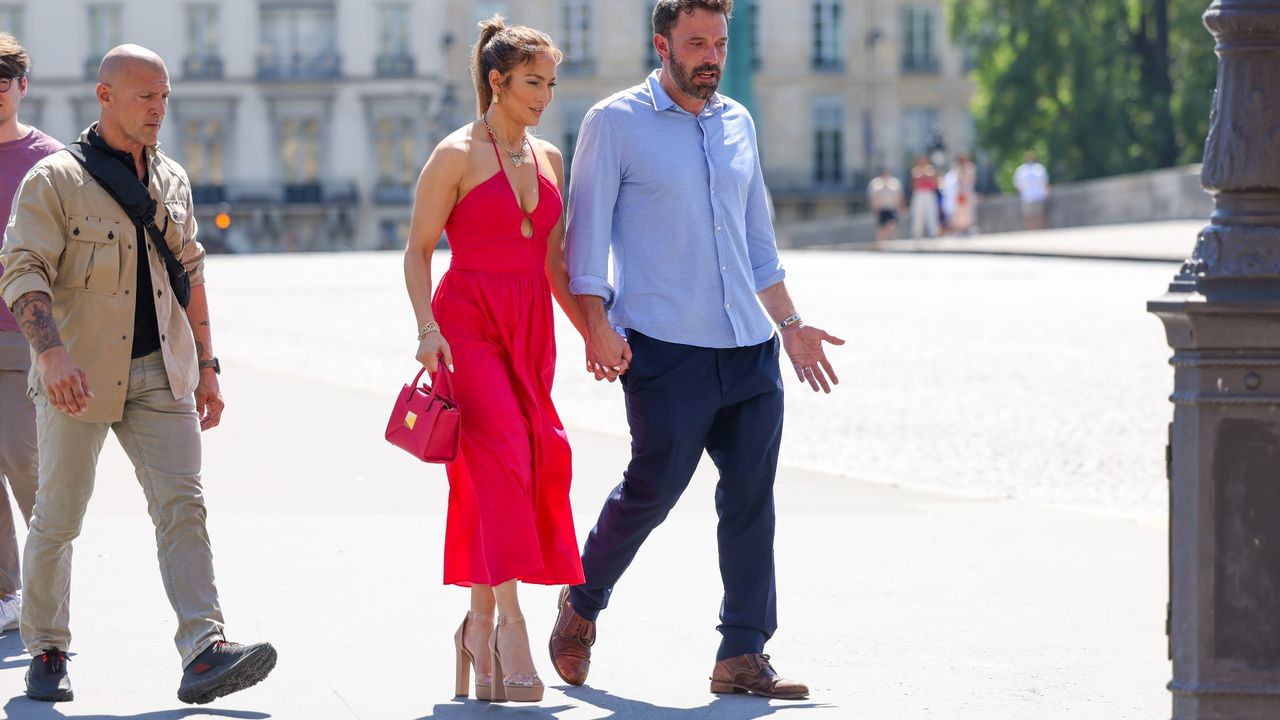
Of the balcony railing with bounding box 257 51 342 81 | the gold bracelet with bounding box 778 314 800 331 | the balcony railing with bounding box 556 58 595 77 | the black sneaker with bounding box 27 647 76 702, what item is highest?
the balcony railing with bounding box 257 51 342 81

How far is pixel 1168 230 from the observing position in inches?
1366

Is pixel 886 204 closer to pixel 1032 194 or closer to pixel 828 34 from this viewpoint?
pixel 1032 194

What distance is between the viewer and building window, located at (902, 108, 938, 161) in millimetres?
72438

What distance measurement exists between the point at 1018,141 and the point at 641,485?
51642mm

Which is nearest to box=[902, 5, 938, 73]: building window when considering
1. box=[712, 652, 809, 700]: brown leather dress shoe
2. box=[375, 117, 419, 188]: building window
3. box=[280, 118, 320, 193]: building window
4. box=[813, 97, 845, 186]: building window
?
box=[813, 97, 845, 186]: building window

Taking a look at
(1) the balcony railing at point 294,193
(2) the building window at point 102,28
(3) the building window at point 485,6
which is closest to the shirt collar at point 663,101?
(3) the building window at point 485,6

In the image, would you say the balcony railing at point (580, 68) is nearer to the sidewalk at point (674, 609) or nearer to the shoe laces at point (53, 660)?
the sidewalk at point (674, 609)

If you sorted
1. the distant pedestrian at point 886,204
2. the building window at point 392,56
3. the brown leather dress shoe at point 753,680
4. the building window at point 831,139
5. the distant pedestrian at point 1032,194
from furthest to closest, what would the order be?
the building window at point 392,56
the building window at point 831,139
the distant pedestrian at point 886,204
the distant pedestrian at point 1032,194
the brown leather dress shoe at point 753,680

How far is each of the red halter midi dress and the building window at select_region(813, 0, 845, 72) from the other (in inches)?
2652

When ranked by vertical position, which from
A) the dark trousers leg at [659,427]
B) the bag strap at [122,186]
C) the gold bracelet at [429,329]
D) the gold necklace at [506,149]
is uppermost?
the gold necklace at [506,149]

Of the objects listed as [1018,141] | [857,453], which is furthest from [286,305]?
[1018,141]

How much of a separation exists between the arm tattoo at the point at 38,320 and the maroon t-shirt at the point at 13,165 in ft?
3.46

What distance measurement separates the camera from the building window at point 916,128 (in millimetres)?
72438

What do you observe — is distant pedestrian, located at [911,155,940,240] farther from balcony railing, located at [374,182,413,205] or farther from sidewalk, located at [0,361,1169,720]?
balcony railing, located at [374,182,413,205]
